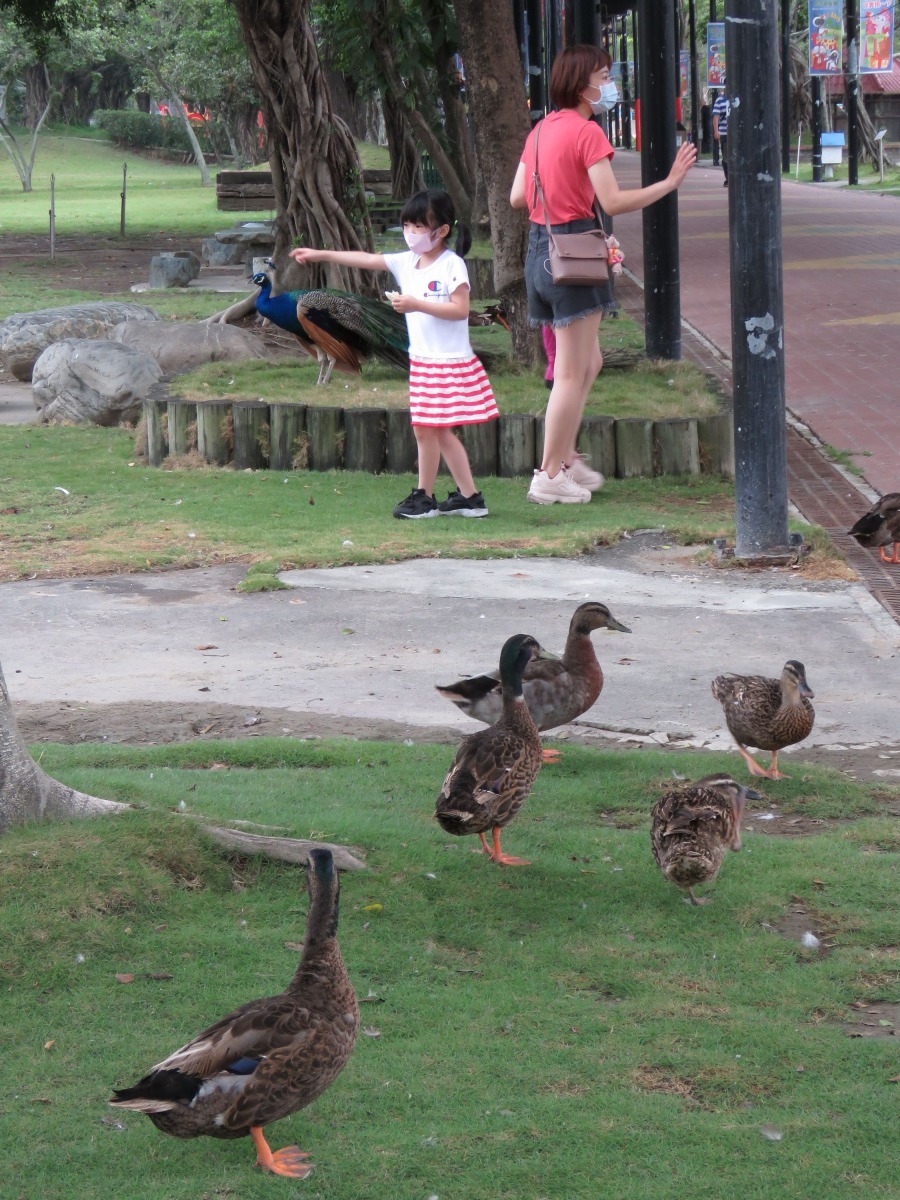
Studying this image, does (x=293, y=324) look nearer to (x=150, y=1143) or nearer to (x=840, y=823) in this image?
(x=840, y=823)

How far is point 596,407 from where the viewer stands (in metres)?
12.3

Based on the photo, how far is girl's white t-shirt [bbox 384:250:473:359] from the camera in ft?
31.2

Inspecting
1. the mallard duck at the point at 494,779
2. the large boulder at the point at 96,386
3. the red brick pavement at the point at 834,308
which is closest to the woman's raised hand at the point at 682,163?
the red brick pavement at the point at 834,308

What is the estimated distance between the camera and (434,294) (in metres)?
9.55

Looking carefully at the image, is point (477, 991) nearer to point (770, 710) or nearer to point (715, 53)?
point (770, 710)

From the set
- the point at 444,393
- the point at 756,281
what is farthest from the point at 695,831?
the point at 444,393

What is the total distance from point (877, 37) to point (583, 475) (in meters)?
40.8

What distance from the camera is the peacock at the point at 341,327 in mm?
14125

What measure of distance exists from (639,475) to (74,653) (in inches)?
195

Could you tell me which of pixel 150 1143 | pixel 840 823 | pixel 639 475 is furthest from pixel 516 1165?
pixel 639 475

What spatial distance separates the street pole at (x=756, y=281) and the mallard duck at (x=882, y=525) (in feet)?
1.60

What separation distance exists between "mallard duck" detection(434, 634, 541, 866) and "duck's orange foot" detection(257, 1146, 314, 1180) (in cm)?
145

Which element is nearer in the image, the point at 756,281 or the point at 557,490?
the point at 756,281

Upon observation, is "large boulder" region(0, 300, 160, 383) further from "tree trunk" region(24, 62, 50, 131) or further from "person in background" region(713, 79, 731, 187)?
"tree trunk" region(24, 62, 50, 131)
